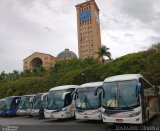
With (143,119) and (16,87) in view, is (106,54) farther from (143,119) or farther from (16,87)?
(143,119)

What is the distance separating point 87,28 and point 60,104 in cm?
11214

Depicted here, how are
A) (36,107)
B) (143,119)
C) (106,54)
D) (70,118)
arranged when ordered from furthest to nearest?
(106,54), (36,107), (70,118), (143,119)

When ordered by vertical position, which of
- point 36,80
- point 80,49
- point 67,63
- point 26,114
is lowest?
point 26,114

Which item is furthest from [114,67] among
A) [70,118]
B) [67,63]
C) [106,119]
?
[67,63]

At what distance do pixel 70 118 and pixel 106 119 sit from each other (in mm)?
7860

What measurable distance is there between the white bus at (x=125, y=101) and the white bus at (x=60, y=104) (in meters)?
5.46

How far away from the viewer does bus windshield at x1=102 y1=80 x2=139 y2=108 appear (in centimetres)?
1378

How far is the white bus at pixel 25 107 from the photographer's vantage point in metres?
27.1

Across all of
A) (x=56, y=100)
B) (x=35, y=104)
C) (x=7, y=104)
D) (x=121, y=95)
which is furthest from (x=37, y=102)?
(x=121, y=95)

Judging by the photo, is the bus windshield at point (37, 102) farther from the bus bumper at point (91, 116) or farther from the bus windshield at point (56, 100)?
the bus bumper at point (91, 116)

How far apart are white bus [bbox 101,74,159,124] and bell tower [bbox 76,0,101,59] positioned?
368 feet

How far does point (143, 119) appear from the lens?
44.9 feet

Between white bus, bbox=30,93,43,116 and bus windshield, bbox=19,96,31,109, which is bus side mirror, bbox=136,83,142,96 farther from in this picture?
bus windshield, bbox=19,96,31,109

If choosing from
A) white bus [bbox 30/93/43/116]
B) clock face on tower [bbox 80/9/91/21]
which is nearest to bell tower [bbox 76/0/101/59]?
clock face on tower [bbox 80/9/91/21]
